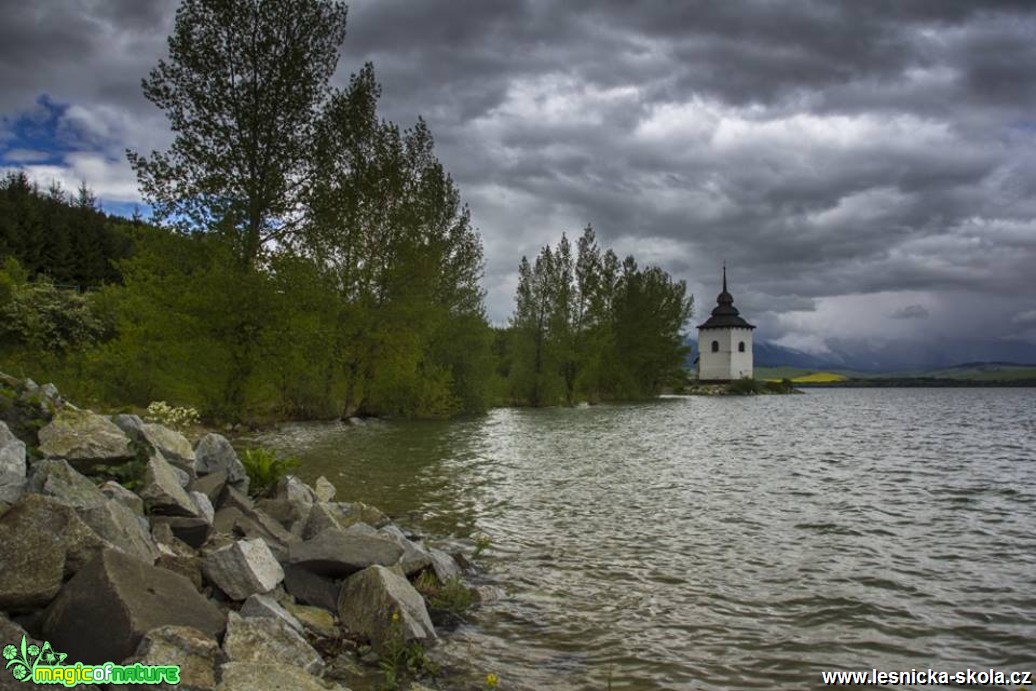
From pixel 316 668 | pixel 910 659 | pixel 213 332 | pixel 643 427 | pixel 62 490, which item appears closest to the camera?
pixel 316 668

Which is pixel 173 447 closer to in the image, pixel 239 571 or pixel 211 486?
pixel 211 486

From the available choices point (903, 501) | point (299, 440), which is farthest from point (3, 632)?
point (299, 440)

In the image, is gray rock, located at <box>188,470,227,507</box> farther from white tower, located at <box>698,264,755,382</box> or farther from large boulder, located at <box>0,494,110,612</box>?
white tower, located at <box>698,264,755,382</box>

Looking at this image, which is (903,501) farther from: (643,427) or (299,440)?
(643,427)

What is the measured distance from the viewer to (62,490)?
21.9 ft

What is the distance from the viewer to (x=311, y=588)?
7938mm

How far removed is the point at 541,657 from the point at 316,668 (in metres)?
2.53

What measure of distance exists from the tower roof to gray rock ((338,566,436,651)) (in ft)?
543

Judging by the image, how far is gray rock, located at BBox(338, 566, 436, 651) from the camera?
705cm

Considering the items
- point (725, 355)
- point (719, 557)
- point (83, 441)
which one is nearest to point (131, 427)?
point (83, 441)

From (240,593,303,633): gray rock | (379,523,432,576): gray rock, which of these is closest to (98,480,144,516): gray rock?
(240,593,303,633): gray rock

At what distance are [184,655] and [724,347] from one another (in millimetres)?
168194

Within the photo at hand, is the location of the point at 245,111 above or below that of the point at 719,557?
above

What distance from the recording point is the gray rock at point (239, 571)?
22.8ft
